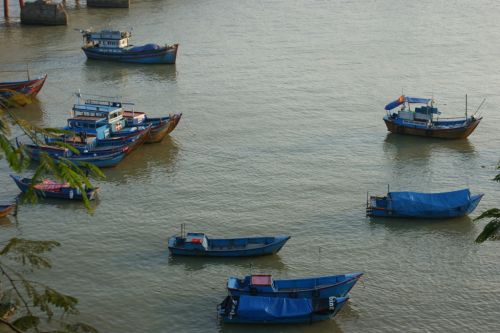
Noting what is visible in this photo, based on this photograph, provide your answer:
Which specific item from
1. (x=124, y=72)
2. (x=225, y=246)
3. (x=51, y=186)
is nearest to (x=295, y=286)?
(x=225, y=246)

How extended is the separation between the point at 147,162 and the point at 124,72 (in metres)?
21.5

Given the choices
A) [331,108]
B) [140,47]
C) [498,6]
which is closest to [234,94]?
[331,108]

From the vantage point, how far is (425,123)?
48.4 m

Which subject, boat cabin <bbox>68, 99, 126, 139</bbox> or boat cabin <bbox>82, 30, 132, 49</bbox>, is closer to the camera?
boat cabin <bbox>68, 99, 126, 139</bbox>

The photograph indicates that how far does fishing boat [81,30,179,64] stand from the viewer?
65062mm

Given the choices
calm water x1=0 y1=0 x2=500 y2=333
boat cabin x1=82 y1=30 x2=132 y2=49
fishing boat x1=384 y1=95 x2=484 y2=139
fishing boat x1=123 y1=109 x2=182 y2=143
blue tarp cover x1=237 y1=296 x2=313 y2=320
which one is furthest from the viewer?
boat cabin x1=82 y1=30 x2=132 y2=49

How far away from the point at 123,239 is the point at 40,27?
164ft

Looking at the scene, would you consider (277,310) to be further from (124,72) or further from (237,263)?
(124,72)

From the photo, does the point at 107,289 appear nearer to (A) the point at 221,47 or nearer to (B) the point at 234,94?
(B) the point at 234,94

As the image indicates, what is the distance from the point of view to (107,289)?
29812mm

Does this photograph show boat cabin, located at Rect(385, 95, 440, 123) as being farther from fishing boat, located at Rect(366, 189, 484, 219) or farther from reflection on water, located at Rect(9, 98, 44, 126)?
reflection on water, located at Rect(9, 98, 44, 126)

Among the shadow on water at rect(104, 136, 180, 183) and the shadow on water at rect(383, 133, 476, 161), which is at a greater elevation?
the shadow on water at rect(383, 133, 476, 161)

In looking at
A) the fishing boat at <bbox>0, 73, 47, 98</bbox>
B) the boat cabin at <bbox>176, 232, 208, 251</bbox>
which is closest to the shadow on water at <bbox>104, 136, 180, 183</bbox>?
the boat cabin at <bbox>176, 232, 208, 251</bbox>

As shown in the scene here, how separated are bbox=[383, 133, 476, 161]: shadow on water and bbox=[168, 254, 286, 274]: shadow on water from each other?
50.8ft
